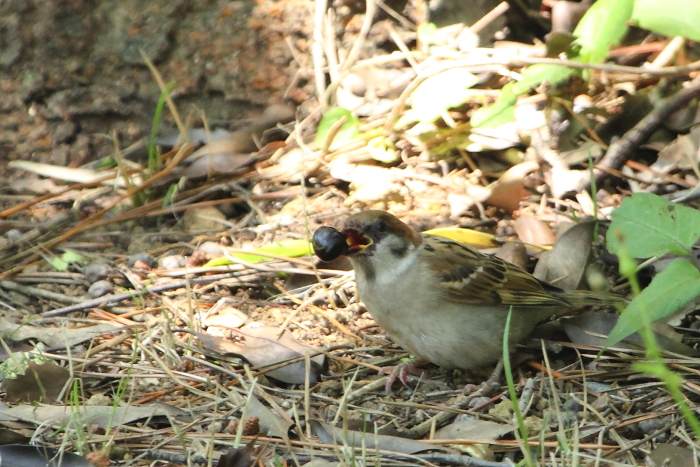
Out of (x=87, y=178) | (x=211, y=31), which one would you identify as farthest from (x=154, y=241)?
(x=211, y=31)

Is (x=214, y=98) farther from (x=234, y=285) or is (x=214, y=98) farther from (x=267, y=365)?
(x=267, y=365)

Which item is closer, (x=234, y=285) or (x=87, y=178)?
(x=234, y=285)

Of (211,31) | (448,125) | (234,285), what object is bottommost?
(234,285)

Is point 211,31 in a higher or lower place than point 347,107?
→ higher

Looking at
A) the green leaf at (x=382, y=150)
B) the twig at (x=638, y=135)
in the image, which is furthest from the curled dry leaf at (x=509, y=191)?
the green leaf at (x=382, y=150)

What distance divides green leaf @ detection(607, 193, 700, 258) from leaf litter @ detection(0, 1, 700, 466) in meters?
0.02

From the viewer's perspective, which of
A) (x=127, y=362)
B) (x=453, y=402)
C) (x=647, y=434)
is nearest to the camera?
(x=647, y=434)

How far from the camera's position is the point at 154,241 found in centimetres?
435

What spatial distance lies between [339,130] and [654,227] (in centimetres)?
221

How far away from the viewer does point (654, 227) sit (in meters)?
2.89

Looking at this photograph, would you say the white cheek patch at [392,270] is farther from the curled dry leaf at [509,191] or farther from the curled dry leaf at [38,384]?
the curled dry leaf at [38,384]

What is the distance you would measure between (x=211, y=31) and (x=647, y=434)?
135 inches

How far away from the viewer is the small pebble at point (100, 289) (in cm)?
387

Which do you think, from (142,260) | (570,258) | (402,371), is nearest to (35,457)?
(402,371)
